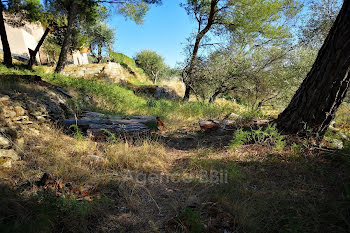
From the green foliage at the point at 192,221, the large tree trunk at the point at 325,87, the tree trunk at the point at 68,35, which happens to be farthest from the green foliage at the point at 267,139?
the tree trunk at the point at 68,35

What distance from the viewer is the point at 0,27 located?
9602mm

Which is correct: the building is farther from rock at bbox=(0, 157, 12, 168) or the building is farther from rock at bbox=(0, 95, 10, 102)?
rock at bbox=(0, 157, 12, 168)

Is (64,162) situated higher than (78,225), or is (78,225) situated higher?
(64,162)

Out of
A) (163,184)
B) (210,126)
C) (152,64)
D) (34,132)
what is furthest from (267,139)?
(152,64)

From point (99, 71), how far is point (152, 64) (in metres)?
16.3

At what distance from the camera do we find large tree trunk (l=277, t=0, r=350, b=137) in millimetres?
2670

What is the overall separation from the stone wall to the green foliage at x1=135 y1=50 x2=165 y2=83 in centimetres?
1398

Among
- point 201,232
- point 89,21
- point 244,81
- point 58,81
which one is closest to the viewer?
point 201,232

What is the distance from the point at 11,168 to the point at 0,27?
40.6ft

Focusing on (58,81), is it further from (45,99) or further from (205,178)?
(205,178)

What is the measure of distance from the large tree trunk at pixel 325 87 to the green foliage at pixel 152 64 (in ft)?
85.8

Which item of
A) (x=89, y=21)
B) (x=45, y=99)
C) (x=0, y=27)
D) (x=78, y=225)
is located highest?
(x=89, y=21)

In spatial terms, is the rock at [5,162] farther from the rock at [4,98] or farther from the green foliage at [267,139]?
the green foliage at [267,139]

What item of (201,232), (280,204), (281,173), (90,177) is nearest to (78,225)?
(90,177)
